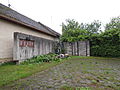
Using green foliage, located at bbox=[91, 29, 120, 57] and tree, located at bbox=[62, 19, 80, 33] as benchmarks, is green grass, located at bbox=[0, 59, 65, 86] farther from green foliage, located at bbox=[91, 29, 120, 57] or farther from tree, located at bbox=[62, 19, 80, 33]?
tree, located at bbox=[62, 19, 80, 33]

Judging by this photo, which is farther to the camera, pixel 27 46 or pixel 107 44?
pixel 107 44

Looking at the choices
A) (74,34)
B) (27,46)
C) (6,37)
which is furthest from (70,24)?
(6,37)

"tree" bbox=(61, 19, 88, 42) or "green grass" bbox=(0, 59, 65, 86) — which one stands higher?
"tree" bbox=(61, 19, 88, 42)

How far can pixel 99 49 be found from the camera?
8273 mm

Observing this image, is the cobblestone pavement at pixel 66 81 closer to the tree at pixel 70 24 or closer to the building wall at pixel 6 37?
the building wall at pixel 6 37

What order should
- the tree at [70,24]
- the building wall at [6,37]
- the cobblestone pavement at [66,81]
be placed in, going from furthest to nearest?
the tree at [70,24]
the building wall at [6,37]
the cobblestone pavement at [66,81]

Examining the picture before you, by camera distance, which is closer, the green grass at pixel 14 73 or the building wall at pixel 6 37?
the green grass at pixel 14 73

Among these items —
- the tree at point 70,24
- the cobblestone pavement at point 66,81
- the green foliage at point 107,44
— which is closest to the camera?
the cobblestone pavement at point 66,81

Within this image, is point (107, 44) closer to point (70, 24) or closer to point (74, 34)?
point (74, 34)

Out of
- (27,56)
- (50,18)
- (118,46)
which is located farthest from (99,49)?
(50,18)

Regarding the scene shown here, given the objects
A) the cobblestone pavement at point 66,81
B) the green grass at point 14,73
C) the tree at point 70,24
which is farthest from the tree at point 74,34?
the cobblestone pavement at point 66,81

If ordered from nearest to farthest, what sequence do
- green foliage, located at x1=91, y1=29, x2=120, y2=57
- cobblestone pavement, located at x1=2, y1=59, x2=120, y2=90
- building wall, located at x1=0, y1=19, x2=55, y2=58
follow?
1. cobblestone pavement, located at x1=2, y1=59, x2=120, y2=90
2. building wall, located at x1=0, y1=19, x2=55, y2=58
3. green foliage, located at x1=91, y1=29, x2=120, y2=57

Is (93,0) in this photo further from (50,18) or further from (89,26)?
(89,26)

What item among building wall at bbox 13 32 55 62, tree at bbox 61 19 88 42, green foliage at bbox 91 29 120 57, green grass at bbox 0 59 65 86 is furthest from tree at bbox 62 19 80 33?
green grass at bbox 0 59 65 86
